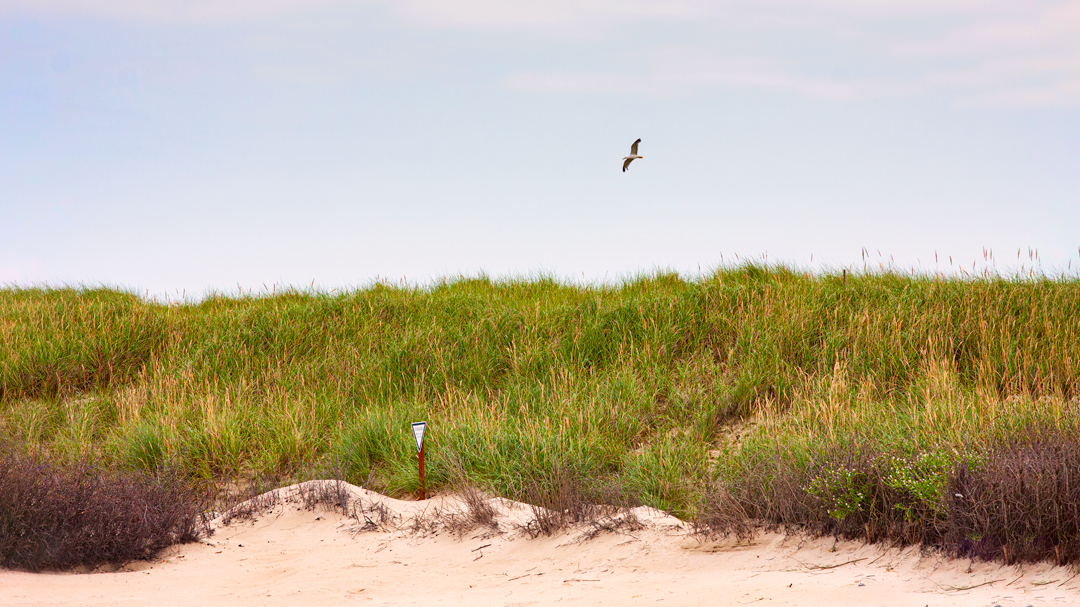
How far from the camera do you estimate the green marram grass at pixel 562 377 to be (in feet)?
24.6

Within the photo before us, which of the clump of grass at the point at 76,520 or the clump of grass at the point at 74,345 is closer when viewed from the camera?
the clump of grass at the point at 76,520

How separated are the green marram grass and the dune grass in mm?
44

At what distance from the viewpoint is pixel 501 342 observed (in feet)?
39.6

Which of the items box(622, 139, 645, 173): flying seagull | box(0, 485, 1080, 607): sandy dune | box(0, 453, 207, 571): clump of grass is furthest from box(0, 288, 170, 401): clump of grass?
box(622, 139, 645, 173): flying seagull

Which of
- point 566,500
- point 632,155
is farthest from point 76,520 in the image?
point 632,155

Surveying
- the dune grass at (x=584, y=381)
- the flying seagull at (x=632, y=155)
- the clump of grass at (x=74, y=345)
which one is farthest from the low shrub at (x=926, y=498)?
the clump of grass at (x=74, y=345)

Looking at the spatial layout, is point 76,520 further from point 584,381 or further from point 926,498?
point 926,498

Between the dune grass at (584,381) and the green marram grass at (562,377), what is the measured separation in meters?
0.04

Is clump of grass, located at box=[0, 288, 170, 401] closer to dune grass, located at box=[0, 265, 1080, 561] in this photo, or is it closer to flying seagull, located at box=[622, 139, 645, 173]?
dune grass, located at box=[0, 265, 1080, 561]

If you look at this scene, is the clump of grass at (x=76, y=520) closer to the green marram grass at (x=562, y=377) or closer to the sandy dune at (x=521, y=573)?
the sandy dune at (x=521, y=573)

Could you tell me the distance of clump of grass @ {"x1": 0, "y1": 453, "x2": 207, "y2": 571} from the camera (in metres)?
5.83

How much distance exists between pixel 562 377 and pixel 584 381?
0.97 ft

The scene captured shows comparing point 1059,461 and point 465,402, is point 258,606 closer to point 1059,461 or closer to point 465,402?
point 465,402

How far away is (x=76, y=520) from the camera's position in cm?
602
